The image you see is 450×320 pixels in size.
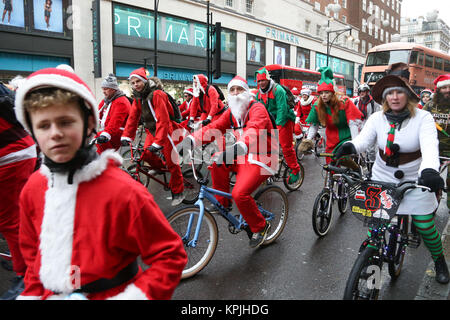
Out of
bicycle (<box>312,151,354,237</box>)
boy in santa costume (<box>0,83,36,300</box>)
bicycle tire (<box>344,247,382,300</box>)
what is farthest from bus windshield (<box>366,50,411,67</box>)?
boy in santa costume (<box>0,83,36,300</box>)

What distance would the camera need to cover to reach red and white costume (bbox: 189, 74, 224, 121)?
8977mm

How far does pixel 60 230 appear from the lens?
1.43 meters

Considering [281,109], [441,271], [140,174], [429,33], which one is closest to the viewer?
[441,271]

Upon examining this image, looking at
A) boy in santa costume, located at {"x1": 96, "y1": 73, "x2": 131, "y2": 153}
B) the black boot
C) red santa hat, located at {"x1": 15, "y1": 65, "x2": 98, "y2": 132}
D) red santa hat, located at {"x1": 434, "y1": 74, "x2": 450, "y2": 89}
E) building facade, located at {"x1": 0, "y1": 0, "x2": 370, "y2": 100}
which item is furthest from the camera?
building facade, located at {"x1": 0, "y1": 0, "x2": 370, "y2": 100}

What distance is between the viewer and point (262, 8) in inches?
1264

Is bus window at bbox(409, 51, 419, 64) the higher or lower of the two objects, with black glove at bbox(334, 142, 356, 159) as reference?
higher

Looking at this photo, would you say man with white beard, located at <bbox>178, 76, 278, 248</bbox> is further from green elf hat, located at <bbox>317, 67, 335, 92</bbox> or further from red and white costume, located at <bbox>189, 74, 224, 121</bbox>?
red and white costume, located at <bbox>189, 74, 224, 121</bbox>

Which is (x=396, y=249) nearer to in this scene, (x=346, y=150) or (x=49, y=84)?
(x=346, y=150)

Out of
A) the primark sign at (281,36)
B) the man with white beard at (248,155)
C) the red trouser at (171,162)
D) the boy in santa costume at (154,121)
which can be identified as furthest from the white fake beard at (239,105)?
the primark sign at (281,36)

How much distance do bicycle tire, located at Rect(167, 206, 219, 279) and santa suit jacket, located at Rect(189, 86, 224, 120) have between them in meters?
5.27

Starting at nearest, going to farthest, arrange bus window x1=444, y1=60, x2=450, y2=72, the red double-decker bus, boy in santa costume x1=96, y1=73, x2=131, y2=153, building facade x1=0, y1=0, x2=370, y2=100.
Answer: boy in santa costume x1=96, y1=73, x2=131, y2=153, building facade x1=0, y1=0, x2=370, y2=100, the red double-decker bus, bus window x1=444, y1=60, x2=450, y2=72

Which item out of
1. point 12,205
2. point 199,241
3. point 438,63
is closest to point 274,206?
point 199,241

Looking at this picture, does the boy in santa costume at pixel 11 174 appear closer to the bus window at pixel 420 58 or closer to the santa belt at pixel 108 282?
the santa belt at pixel 108 282

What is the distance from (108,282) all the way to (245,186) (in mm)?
2508
